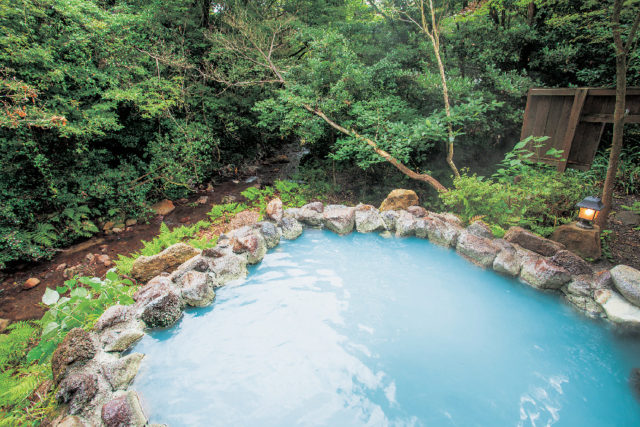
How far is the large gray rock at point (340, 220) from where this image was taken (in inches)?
192

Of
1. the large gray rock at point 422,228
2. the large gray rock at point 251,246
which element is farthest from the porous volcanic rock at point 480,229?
the large gray rock at point 251,246

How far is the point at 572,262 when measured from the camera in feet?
11.2

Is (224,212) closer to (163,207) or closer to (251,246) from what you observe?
(163,207)

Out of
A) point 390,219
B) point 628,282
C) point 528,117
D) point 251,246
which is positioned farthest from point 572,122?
point 251,246

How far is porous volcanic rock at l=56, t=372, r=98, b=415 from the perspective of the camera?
217cm

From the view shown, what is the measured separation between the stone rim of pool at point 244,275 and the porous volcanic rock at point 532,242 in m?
0.01

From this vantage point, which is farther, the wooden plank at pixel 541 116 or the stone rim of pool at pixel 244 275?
the wooden plank at pixel 541 116

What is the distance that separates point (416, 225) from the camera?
15.4 feet

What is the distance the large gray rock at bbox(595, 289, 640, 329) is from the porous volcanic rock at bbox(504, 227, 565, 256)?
688 millimetres

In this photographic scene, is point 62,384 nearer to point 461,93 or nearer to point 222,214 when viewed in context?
point 222,214

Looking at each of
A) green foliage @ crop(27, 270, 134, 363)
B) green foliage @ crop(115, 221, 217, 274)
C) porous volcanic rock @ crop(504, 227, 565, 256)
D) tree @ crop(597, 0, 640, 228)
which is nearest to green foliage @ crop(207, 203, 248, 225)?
green foliage @ crop(115, 221, 217, 274)

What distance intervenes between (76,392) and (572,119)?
7.47 m

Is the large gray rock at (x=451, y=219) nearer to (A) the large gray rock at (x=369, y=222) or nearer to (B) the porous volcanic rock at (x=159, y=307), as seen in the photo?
(A) the large gray rock at (x=369, y=222)

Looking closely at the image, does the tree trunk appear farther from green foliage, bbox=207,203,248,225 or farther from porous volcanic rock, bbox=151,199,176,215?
porous volcanic rock, bbox=151,199,176,215
